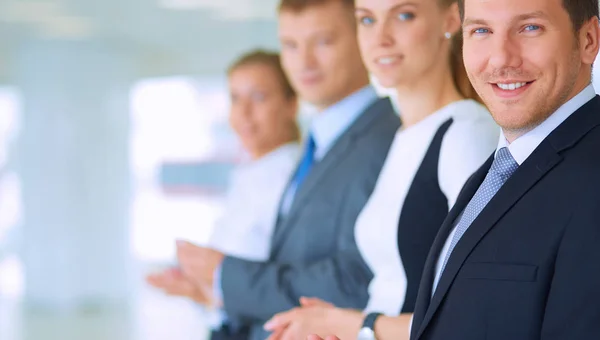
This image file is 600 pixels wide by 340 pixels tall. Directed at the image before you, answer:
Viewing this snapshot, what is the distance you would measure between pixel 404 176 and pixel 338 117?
690 millimetres

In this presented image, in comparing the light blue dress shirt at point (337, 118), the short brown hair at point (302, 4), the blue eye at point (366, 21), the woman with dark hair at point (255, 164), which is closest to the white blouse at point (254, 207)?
the woman with dark hair at point (255, 164)

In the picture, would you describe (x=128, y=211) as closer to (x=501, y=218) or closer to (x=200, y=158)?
(x=200, y=158)

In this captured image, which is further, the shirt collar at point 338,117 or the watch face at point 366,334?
the shirt collar at point 338,117

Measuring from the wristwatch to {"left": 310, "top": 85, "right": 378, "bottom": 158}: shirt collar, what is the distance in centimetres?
77

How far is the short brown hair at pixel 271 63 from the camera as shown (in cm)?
351

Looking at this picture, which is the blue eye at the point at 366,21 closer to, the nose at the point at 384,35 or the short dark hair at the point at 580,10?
the nose at the point at 384,35

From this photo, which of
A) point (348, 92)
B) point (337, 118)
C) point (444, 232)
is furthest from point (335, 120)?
point (444, 232)

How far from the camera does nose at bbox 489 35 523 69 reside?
1391 millimetres

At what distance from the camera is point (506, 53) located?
4.57 feet

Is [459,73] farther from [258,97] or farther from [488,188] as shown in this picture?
[258,97]

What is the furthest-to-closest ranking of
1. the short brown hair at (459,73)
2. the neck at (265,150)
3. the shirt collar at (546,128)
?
the neck at (265,150), the short brown hair at (459,73), the shirt collar at (546,128)

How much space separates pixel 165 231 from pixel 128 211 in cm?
268

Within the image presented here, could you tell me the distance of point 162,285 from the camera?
313 cm

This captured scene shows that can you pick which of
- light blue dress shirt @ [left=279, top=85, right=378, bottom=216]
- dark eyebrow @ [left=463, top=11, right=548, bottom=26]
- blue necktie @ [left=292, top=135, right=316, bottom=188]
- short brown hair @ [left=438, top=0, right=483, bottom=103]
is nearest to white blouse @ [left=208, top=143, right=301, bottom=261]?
blue necktie @ [left=292, top=135, right=316, bottom=188]
